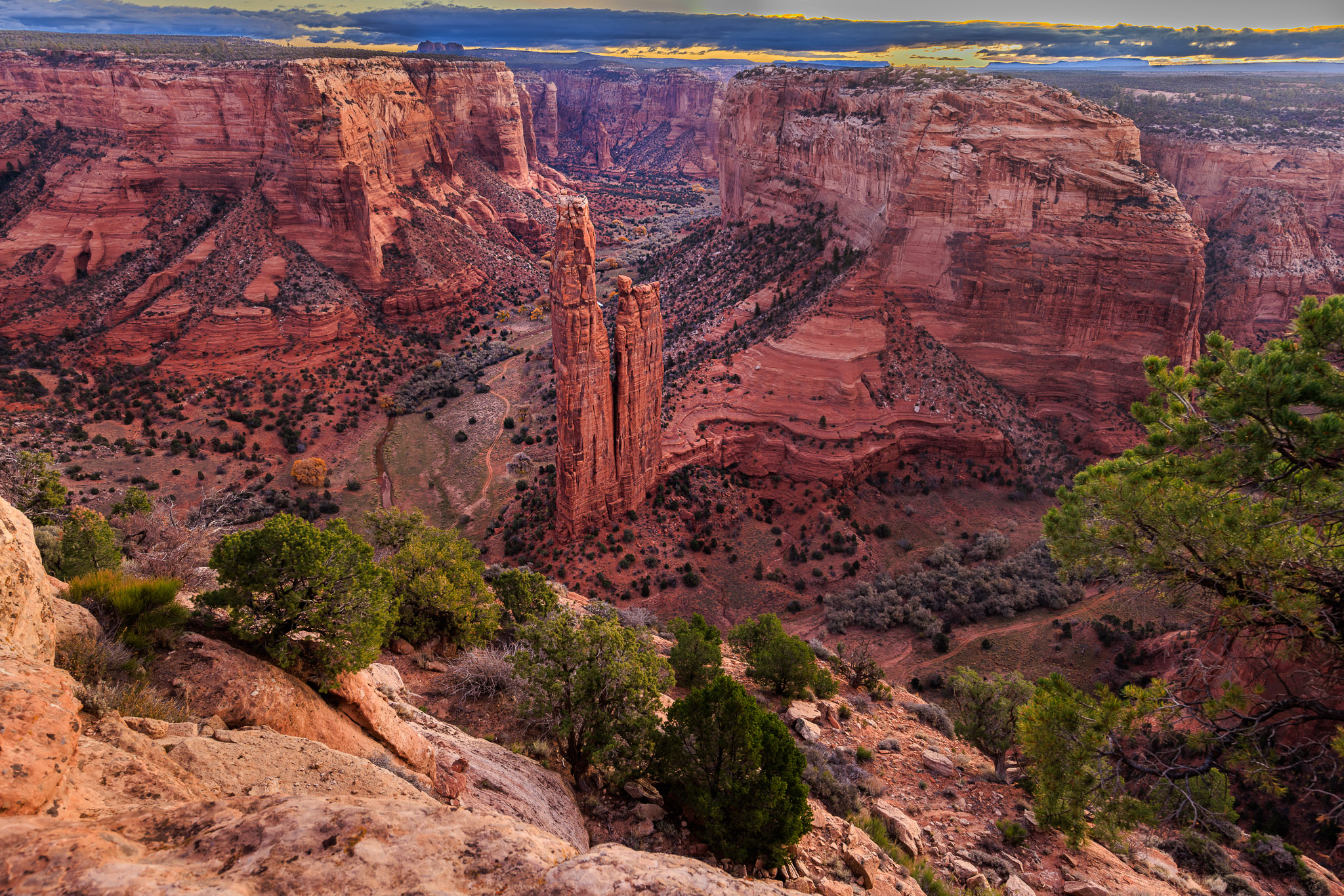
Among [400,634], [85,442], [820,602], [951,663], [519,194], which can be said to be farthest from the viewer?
[519,194]

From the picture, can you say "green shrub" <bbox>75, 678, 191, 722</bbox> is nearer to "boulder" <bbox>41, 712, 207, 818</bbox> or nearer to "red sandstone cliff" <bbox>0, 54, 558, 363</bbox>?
"boulder" <bbox>41, 712, 207, 818</bbox>

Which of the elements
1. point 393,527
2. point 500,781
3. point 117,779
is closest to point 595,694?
point 500,781

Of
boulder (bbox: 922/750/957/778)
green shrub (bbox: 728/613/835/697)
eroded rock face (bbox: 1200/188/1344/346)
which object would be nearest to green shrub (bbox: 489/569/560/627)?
green shrub (bbox: 728/613/835/697)

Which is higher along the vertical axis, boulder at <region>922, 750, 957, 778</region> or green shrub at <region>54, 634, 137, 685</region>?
green shrub at <region>54, 634, 137, 685</region>

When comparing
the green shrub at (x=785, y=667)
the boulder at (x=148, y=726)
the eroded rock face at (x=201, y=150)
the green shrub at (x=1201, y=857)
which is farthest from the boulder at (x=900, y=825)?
the eroded rock face at (x=201, y=150)

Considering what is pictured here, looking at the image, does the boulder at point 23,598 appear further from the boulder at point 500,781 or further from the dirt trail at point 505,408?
the dirt trail at point 505,408

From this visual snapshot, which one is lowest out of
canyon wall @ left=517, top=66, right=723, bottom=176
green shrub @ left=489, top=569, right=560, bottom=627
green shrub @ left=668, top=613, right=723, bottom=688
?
green shrub @ left=668, top=613, right=723, bottom=688

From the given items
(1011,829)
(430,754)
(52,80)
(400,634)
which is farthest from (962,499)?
(52,80)

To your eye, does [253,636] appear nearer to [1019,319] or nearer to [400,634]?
[400,634]
